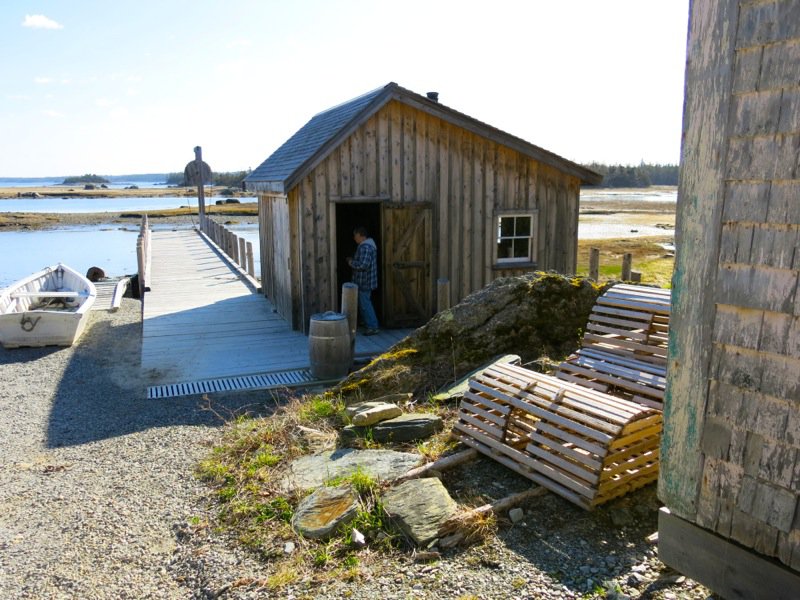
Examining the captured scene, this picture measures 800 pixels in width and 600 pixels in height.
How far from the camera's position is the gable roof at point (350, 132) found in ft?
35.4

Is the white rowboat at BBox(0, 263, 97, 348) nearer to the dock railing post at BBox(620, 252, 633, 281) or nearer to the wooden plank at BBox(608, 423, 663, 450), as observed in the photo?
the wooden plank at BBox(608, 423, 663, 450)

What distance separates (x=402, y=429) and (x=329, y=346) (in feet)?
10.4

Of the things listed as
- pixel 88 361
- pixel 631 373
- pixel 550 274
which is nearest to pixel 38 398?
pixel 88 361

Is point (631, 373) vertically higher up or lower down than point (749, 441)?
lower down

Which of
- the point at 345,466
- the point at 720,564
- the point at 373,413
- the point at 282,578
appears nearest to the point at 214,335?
the point at 373,413

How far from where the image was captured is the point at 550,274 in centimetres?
824

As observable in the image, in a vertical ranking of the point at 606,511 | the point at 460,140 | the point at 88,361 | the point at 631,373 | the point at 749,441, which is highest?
the point at 460,140

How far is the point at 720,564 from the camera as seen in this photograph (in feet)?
11.0

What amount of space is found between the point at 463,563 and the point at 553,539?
24.6 inches

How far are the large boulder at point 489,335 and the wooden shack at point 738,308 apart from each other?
4.14 metres

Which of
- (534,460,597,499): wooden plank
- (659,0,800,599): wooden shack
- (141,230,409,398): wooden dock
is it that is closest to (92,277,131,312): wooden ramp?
(141,230,409,398): wooden dock

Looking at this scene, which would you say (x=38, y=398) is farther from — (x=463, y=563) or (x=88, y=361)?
(x=463, y=563)

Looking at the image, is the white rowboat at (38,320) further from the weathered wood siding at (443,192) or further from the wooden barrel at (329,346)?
the wooden barrel at (329,346)

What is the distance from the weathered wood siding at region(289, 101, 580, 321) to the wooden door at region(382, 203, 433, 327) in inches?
5.8
